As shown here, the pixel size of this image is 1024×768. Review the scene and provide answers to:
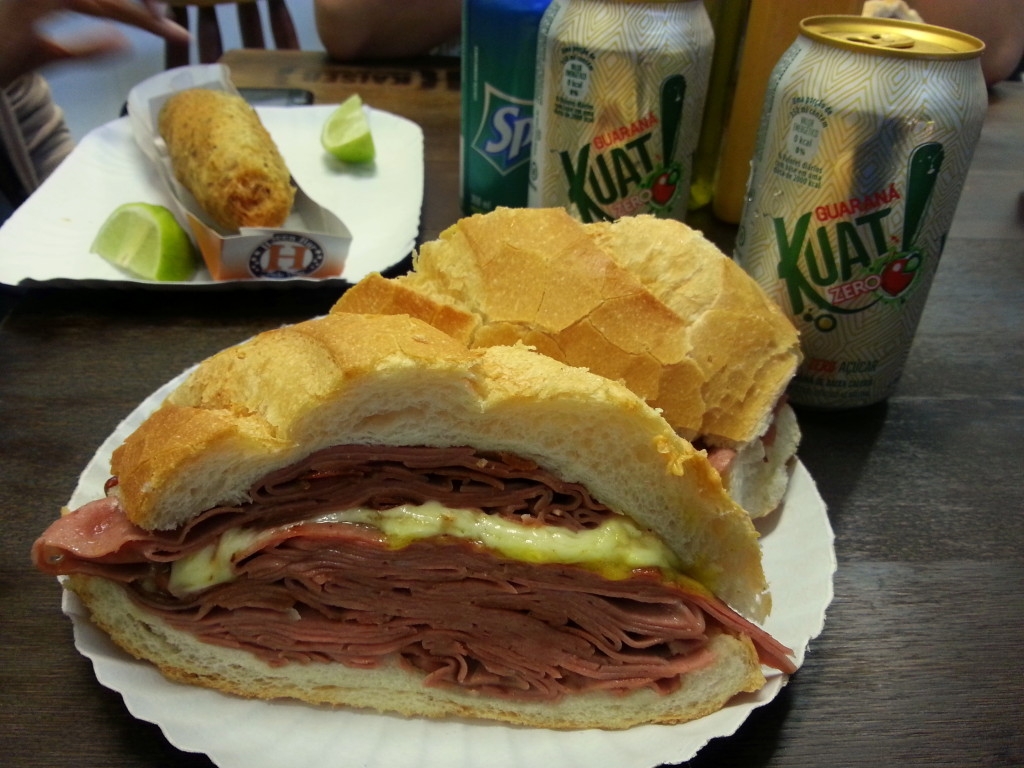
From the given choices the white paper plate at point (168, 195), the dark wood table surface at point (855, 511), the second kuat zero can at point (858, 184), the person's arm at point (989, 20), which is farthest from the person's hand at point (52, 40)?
the person's arm at point (989, 20)

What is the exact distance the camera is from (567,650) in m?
1.36

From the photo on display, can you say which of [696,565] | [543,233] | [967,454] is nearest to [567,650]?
[696,565]

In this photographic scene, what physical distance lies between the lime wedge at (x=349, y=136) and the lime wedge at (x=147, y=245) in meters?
0.87

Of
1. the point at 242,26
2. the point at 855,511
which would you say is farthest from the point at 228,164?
the point at 242,26

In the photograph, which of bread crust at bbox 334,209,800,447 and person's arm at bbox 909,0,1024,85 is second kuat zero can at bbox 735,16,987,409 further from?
person's arm at bbox 909,0,1024,85

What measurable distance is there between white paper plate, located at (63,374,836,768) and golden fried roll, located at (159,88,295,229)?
1703 mm

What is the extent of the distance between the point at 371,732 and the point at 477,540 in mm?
352

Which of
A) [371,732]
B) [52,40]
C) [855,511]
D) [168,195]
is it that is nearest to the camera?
[371,732]

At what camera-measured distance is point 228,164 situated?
271cm

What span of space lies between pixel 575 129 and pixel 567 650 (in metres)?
1.30

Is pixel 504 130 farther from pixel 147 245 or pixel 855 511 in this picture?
pixel 855 511

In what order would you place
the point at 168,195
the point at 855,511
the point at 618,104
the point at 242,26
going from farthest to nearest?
the point at 242,26
the point at 168,195
the point at 618,104
the point at 855,511

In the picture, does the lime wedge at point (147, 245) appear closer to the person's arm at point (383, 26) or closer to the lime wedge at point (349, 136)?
the lime wedge at point (349, 136)

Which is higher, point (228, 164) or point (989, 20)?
point (989, 20)
